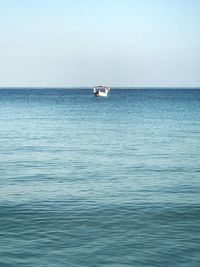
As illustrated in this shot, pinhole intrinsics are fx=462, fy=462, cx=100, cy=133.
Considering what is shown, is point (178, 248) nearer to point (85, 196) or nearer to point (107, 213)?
point (107, 213)

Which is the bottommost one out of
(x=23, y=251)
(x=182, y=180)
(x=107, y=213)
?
(x=23, y=251)

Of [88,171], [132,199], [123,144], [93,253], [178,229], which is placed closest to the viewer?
[93,253]

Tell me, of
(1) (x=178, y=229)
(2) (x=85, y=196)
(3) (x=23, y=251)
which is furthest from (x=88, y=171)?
(3) (x=23, y=251)

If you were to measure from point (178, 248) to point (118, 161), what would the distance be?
Result: 16301 mm

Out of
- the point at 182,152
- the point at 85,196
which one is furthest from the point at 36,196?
the point at 182,152

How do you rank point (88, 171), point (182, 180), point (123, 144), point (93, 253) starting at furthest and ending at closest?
point (123, 144), point (88, 171), point (182, 180), point (93, 253)

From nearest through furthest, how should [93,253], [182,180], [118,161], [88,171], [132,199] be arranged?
1. [93,253]
2. [132,199]
3. [182,180]
4. [88,171]
5. [118,161]

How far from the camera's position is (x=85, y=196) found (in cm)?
2122

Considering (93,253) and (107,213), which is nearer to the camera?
(93,253)

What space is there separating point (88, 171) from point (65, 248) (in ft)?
41.9

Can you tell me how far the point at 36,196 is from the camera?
21.3 meters

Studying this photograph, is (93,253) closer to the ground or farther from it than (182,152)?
closer to the ground

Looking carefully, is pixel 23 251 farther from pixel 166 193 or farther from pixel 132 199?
pixel 166 193

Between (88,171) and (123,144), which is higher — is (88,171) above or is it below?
below
